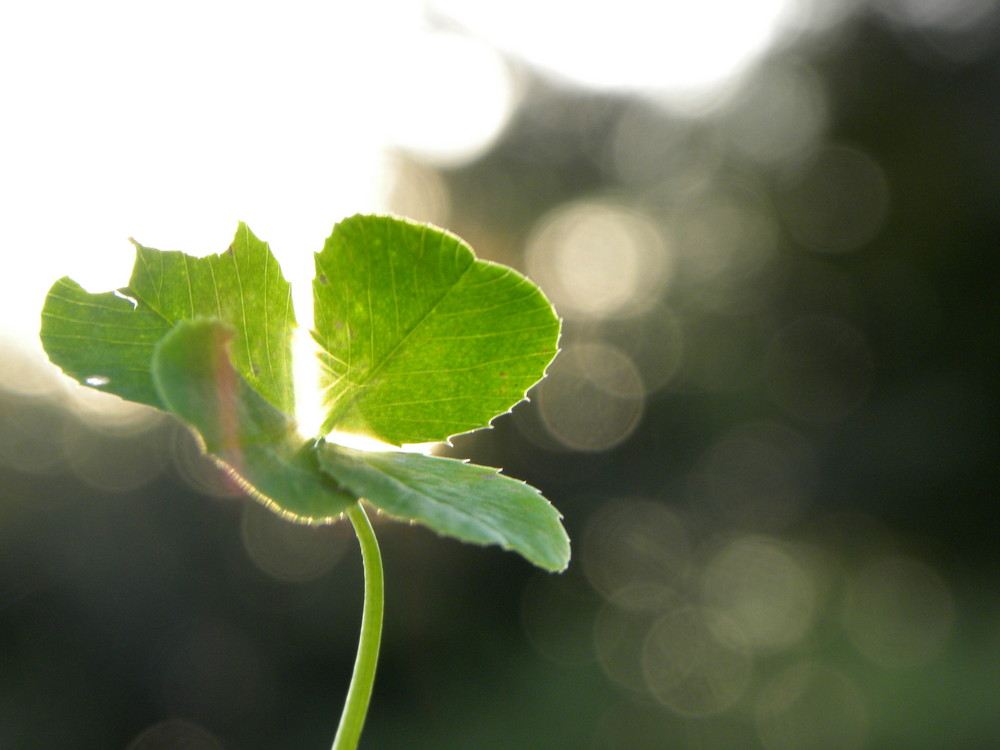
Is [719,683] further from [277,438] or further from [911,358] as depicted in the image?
[277,438]

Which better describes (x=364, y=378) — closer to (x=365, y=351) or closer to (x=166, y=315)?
(x=365, y=351)

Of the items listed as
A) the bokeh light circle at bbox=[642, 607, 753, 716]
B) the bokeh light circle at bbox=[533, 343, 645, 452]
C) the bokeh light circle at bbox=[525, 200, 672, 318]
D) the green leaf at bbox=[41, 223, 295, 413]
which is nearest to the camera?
the green leaf at bbox=[41, 223, 295, 413]

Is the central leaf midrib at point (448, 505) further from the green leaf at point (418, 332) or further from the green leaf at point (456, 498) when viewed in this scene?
the green leaf at point (418, 332)

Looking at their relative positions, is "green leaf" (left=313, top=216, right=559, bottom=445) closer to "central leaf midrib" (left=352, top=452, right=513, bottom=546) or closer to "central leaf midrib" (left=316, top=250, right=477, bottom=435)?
"central leaf midrib" (left=316, top=250, right=477, bottom=435)

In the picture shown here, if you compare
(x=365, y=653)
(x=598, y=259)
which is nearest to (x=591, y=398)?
(x=598, y=259)

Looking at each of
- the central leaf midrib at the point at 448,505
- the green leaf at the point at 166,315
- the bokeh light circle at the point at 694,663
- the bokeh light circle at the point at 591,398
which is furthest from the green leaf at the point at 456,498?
the bokeh light circle at the point at 591,398

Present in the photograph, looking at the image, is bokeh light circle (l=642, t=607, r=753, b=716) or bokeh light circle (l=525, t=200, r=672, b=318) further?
bokeh light circle (l=525, t=200, r=672, b=318)

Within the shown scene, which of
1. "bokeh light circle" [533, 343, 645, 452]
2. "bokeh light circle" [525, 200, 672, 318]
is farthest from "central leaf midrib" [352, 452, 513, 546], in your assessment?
"bokeh light circle" [525, 200, 672, 318]
